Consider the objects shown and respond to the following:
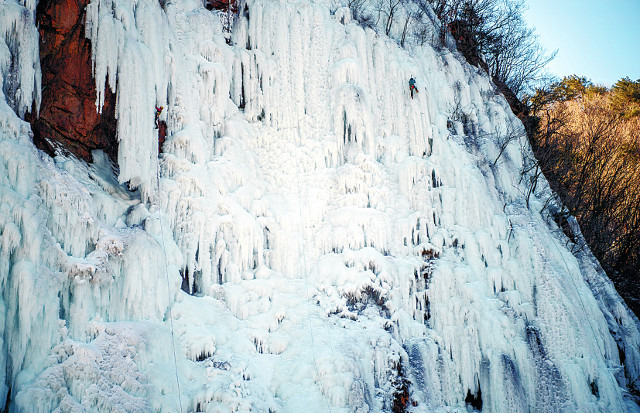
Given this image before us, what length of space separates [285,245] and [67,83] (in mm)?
5917

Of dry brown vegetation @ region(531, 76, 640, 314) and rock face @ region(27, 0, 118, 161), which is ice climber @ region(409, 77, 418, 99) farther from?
rock face @ region(27, 0, 118, 161)

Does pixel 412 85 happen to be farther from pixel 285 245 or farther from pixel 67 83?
pixel 67 83

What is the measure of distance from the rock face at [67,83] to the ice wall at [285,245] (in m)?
0.33

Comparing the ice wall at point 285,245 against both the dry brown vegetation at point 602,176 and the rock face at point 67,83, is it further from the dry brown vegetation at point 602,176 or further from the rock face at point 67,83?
the dry brown vegetation at point 602,176

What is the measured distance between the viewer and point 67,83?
866 centimetres

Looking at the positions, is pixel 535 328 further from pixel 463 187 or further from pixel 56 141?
pixel 56 141

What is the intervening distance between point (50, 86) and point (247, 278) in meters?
5.68

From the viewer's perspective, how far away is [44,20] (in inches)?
328

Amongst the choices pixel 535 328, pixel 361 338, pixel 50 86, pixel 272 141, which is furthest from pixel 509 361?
pixel 50 86

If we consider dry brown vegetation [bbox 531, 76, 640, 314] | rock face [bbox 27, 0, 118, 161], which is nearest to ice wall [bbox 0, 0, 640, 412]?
rock face [bbox 27, 0, 118, 161]

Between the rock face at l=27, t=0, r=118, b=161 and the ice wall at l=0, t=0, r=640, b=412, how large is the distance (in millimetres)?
334

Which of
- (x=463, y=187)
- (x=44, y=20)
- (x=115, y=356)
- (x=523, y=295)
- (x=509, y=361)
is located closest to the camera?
(x=115, y=356)

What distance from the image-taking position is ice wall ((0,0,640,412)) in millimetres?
7090

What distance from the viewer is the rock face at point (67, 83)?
27.4ft
